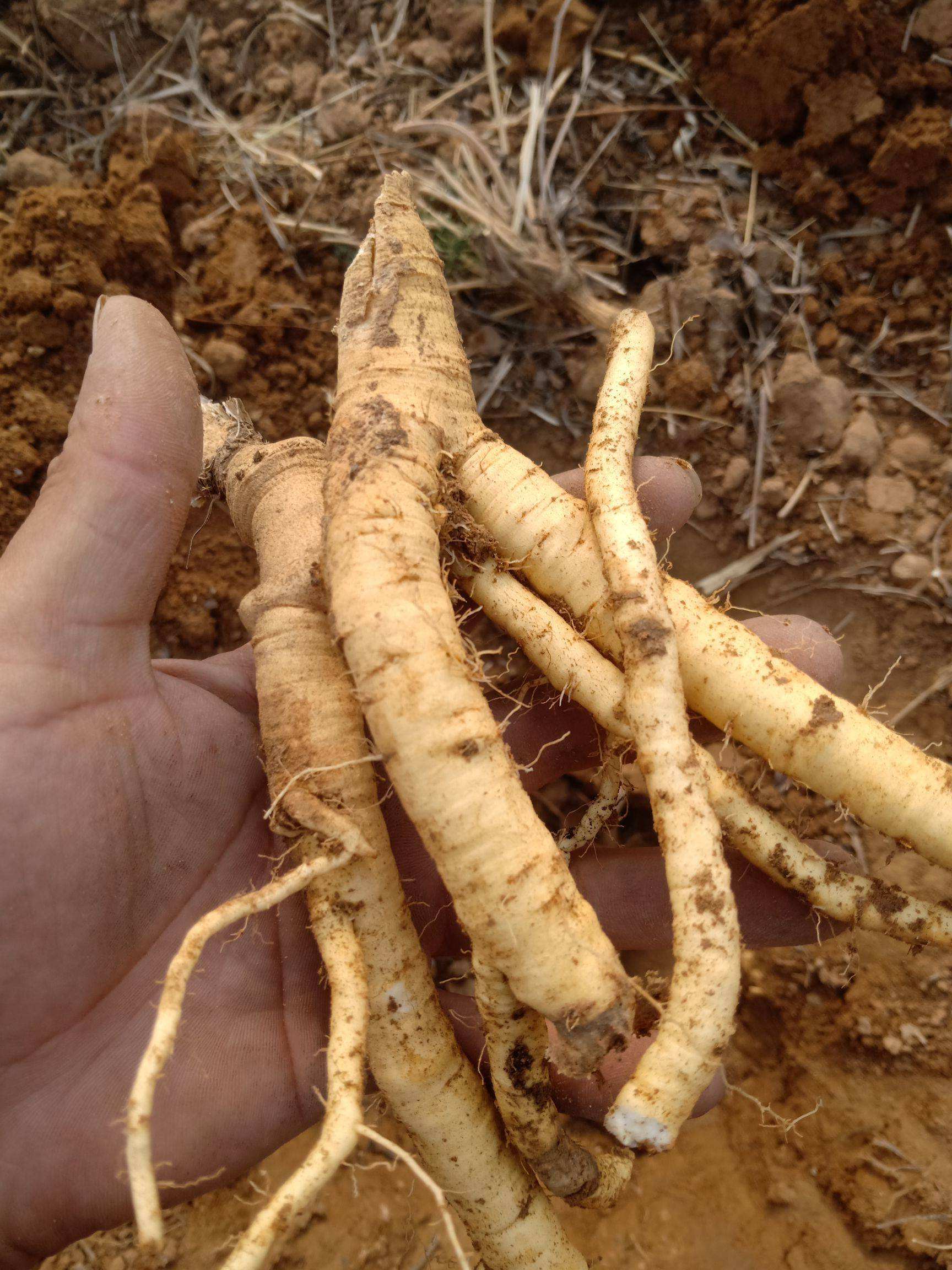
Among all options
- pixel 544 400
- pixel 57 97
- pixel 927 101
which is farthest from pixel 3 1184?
pixel 927 101

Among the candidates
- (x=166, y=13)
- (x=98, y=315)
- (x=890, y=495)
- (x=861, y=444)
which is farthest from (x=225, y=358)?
(x=890, y=495)

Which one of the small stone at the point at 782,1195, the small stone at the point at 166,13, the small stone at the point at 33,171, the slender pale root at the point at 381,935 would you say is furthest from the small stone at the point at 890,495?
the small stone at the point at 166,13

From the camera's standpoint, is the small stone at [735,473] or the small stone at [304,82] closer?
the small stone at [735,473]

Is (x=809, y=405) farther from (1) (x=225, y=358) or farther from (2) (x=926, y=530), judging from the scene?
(1) (x=225, y=358)

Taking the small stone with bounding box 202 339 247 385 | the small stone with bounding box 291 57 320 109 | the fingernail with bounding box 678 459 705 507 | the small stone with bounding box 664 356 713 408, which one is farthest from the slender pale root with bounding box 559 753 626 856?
the small stone with bounding box 291 57 320 109

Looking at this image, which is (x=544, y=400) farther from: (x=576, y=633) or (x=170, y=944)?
(x=170, y=944)

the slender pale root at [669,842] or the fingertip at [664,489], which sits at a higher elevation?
the fingertip at [664,489]

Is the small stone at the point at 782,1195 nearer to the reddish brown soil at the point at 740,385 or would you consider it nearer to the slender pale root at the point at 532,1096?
the reddish brown soil at the point at 740,385

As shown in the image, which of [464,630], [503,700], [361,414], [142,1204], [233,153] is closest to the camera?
[142,1204]
